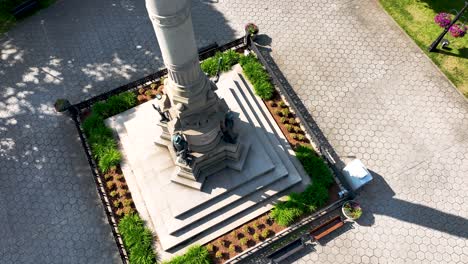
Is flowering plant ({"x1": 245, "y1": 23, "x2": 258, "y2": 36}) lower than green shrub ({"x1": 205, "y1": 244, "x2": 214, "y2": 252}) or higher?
higher

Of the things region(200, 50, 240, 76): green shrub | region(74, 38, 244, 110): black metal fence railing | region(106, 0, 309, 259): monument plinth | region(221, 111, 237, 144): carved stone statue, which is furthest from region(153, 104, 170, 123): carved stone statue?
region(200, 50, 240, 76): green shrub

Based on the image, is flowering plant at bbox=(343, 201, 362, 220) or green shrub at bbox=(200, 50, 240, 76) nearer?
flowering plant at bbox=(343, 201, 362, 220)

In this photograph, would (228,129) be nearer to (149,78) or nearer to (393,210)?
(149,78)

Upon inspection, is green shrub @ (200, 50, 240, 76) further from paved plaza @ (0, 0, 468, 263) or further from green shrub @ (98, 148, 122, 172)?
green shrub @ (98, 148, 122, 172)

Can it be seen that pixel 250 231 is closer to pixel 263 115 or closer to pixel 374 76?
pixel 263 115

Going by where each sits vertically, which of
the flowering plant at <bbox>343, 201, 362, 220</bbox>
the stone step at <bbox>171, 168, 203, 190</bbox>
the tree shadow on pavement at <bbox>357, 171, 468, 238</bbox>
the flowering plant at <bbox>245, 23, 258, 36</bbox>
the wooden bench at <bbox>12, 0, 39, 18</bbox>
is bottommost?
the tree shadow on pavement at <bbox>357, 171, 468, 238</bbox>

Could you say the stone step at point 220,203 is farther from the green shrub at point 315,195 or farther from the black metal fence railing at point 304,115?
the black metal fence railing at point 304,115

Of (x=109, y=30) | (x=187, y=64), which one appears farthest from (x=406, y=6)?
(x=109, y=30)
